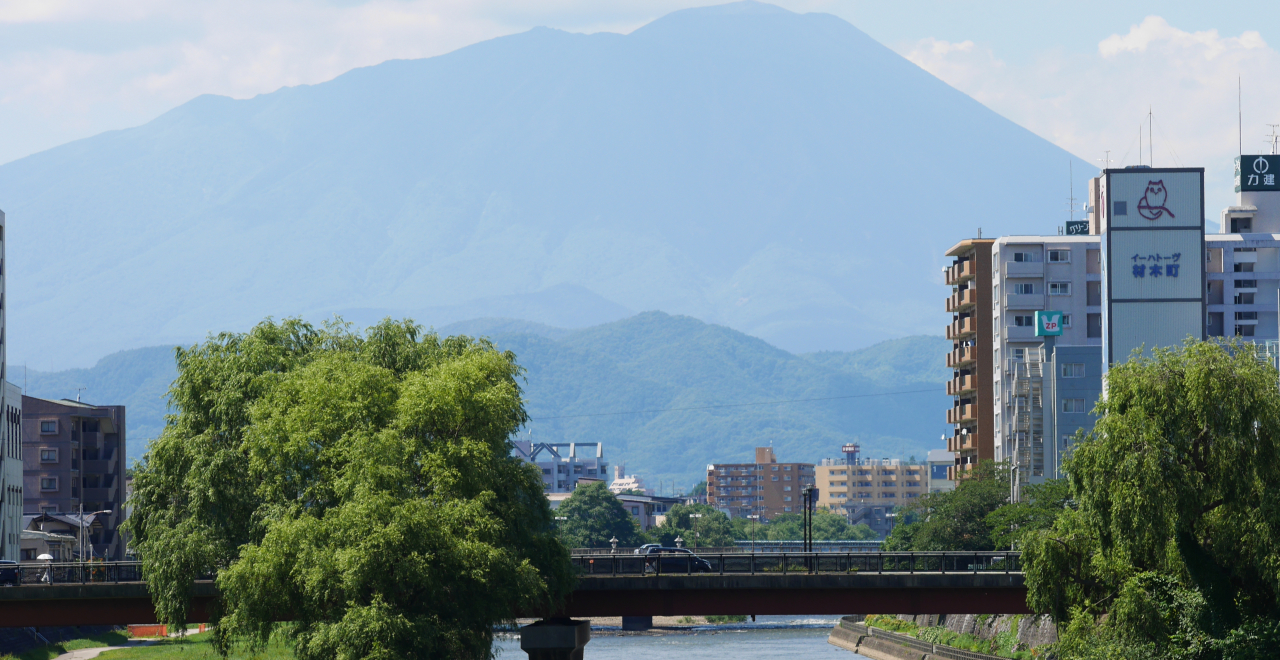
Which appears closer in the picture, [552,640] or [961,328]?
[552,640]

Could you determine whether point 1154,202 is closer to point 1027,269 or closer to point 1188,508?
point 1027,269

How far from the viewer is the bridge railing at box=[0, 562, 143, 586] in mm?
69812

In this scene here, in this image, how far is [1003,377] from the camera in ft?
504

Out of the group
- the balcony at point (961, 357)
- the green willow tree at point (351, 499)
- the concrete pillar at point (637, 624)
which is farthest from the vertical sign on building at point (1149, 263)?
the concrete pillar at point (637, 624)

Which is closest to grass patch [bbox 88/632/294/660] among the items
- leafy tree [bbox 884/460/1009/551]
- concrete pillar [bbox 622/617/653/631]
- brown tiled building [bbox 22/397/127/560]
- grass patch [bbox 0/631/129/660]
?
grass patch [bbox 0/631/129/660]

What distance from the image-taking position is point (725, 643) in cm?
15838

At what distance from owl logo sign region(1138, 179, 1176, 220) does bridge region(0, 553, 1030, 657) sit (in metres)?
47.5

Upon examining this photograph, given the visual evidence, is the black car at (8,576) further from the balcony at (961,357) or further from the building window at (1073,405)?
the balcony at (961,357)

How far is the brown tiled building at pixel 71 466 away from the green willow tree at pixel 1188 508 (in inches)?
5782

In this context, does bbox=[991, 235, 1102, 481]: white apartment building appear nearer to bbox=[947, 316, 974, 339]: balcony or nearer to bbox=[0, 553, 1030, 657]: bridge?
bbox=[947, 316, 974, 339]: balcony

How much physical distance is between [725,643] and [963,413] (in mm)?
37978

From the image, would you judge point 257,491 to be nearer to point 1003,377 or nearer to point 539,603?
point 539,603

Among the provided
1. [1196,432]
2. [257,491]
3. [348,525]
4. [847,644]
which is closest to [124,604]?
[257,491]

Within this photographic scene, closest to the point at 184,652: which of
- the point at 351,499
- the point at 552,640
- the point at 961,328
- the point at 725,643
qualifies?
the point at 552,640
